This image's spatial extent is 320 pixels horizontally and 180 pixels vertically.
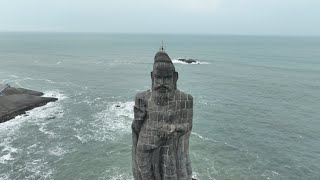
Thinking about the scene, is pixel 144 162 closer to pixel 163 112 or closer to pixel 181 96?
pixel 163 112

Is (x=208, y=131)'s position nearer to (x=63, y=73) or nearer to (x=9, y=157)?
(x=9, y=157)

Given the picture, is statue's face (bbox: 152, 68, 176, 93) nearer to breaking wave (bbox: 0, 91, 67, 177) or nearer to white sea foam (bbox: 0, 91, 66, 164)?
breaking wave (bbox: 0, 91, 67, 177)

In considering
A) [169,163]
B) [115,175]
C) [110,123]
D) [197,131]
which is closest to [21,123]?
[110,123]

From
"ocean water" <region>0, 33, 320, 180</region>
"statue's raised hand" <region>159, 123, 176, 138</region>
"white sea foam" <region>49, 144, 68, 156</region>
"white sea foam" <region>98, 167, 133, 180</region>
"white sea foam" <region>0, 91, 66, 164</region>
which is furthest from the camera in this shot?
"white sea foam" <region>0, 91, 66, 164</region>

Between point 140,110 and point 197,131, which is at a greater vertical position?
point 140,110

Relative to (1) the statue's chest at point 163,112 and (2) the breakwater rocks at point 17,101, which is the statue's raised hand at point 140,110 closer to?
(1) the statue's chest at point 163,112

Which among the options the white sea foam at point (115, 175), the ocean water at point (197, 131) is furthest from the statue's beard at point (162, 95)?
the ocean water at point (197, 131)

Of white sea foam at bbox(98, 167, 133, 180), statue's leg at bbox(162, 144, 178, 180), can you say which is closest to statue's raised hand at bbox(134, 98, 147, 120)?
statue's leg at bbox(162, 144, 178, 180)
